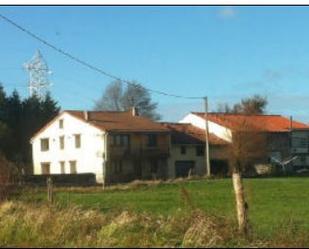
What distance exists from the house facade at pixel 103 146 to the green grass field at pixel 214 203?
23.2 m

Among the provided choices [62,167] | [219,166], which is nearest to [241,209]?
[62,167]

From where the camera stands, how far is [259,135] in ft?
288

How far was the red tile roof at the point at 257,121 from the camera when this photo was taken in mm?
93131

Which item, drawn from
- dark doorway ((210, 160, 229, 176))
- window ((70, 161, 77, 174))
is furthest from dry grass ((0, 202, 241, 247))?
dark doorway ((210, 160, 229, 176))

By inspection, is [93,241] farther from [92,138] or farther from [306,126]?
[306,126]

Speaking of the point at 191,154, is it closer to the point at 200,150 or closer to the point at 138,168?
the point at 200,150

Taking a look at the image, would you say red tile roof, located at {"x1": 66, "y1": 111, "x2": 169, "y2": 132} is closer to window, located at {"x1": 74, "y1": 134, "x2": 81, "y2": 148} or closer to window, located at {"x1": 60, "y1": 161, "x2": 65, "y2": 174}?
window, located at {"x1": 74, "y1": 134, "x2": 81, "y2": 148}

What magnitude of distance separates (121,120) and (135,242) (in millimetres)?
72222

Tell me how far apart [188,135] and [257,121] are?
1265 centimetres

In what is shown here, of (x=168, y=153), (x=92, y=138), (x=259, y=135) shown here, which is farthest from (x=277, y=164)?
(x=92, y=138)

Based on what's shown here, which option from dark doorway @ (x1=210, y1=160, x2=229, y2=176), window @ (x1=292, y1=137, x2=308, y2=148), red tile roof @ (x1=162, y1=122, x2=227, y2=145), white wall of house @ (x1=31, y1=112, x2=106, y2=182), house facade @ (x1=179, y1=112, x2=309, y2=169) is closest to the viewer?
white wall of house @ (x1=31, y1=112, x2=106, y2=182)

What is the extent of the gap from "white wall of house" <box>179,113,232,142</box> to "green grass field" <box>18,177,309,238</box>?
36.6m

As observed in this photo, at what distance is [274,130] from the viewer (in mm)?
97500

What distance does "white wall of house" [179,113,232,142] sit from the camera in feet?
301
